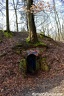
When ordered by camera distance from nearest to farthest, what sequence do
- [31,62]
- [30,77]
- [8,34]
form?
[30,77] → [31,62] → [8,34]

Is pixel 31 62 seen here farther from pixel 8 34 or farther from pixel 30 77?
pixel 8 34

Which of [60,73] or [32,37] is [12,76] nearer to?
[60,73]

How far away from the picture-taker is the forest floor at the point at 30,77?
9750 millimetres

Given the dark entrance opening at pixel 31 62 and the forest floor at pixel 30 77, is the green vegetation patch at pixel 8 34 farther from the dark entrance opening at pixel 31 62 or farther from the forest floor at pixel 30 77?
the dark entrance opening at pixel 31 62

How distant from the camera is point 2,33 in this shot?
56.3 ft

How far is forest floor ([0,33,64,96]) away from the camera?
32.0ft

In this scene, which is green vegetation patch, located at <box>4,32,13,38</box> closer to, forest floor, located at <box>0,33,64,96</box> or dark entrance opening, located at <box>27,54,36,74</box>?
forest floor, located at <box>0,33,64,96</box>

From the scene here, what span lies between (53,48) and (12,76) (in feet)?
15.8

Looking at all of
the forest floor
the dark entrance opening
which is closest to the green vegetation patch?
the forest floor

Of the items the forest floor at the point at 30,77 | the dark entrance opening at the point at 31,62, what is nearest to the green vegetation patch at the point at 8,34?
the forest floor at the point at 30,77

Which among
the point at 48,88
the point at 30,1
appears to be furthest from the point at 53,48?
the point at 48,88

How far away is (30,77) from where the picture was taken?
12148 millimetres

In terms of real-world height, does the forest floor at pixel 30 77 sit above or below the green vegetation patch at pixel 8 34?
below

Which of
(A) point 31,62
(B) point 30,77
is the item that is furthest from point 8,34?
(B) point 30,77
